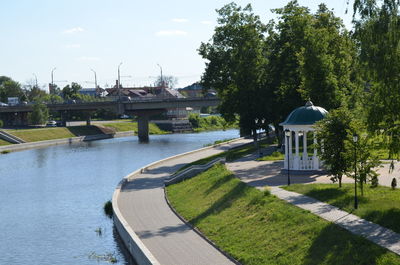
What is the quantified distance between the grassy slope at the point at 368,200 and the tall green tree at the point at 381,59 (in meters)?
2.31

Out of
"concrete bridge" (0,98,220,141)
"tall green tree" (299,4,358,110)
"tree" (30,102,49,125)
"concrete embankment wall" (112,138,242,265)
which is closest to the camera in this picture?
"concrete embankment wall" (112,138,242,265)

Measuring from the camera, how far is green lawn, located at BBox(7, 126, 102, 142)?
94312 millimetres

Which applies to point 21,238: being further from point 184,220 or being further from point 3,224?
point 184,220

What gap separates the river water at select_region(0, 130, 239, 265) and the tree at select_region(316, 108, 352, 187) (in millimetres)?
10648

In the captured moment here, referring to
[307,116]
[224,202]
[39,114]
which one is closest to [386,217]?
[224,202]

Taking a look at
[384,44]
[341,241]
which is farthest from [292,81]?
[341,241]

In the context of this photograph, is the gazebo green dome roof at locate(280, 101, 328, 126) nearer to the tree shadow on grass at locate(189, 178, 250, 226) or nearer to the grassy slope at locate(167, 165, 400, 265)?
the grassy slope at locate(167, 165, 400, 265)

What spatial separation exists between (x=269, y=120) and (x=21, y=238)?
3098cm

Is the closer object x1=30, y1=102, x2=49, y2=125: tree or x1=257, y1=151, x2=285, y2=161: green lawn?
x1=257, y1=151, x2=285, y2=161: green lawn

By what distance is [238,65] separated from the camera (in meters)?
54.5

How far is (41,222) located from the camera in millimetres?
32750

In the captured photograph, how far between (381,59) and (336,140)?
7.01 metres

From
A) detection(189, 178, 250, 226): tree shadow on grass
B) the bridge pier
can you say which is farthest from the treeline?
the bridge pier

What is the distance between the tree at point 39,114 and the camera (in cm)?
11138
